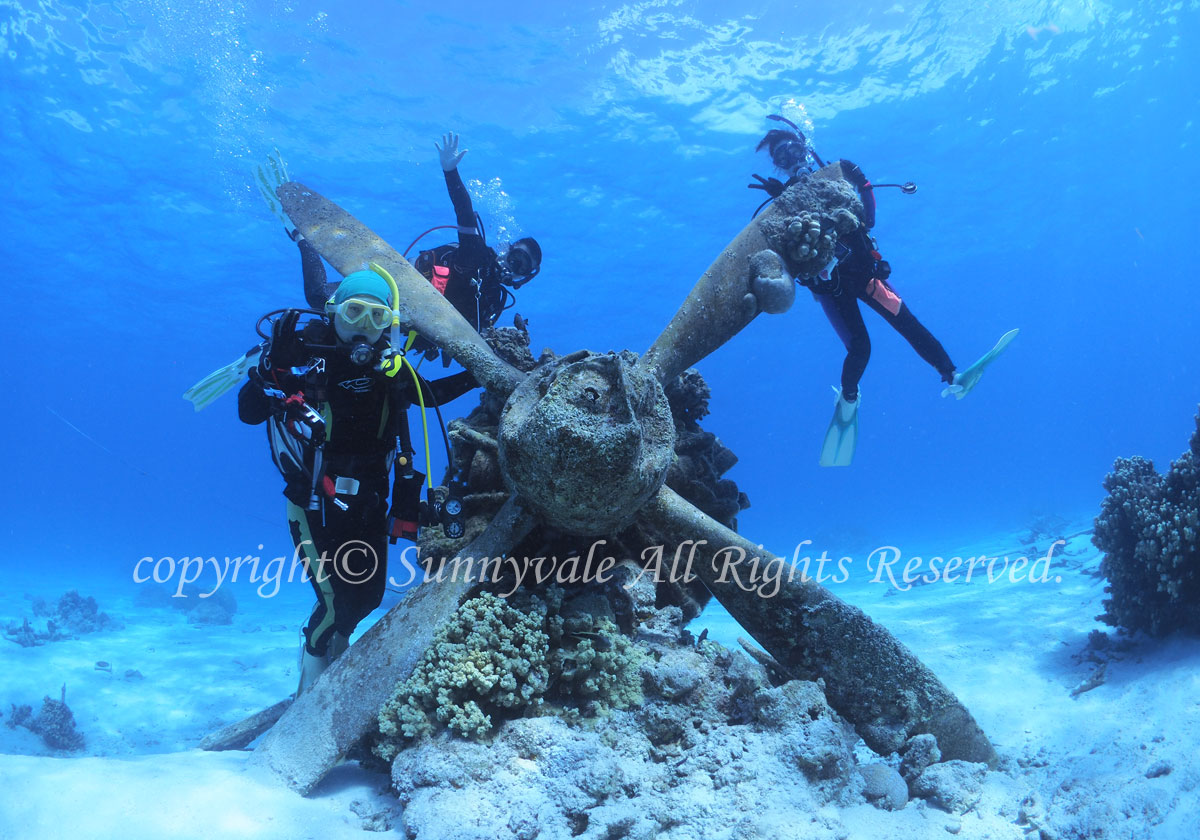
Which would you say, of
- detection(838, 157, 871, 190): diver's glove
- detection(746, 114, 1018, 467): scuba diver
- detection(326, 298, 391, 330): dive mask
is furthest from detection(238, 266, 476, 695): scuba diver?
detection(746, 114, 1018, 467): scuba diver

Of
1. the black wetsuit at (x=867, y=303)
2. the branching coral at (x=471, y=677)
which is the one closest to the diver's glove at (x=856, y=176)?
the black wetsuit at (x=867, y=303)

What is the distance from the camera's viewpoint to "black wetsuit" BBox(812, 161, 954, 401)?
7785mm

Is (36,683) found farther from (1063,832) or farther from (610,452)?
(1063,832)

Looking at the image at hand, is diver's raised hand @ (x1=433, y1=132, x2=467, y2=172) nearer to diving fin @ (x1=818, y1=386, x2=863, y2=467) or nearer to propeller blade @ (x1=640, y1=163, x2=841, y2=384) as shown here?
propeller blade @ (x1=640, y1=163, x2=841, y2=384)

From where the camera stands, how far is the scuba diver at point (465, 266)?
7.11 m

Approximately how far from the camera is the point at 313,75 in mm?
18422

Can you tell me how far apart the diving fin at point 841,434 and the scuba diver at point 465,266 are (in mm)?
4928

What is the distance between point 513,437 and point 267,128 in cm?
2378

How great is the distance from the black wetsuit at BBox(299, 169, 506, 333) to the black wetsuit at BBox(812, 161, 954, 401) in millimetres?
4593

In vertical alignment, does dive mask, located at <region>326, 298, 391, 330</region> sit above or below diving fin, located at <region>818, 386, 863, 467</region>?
below

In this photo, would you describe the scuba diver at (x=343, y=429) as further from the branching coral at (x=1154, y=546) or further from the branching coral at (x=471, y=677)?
the branching coral at (x=1154, y=546)

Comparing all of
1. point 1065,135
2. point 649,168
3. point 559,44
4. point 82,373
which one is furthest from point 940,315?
point 82,373

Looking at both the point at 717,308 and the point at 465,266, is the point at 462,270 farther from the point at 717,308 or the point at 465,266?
the point at 717,308

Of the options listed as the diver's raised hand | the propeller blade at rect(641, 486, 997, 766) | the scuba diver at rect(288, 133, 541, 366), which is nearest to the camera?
the propeller blade at rect(641, 486, 997, 766)
